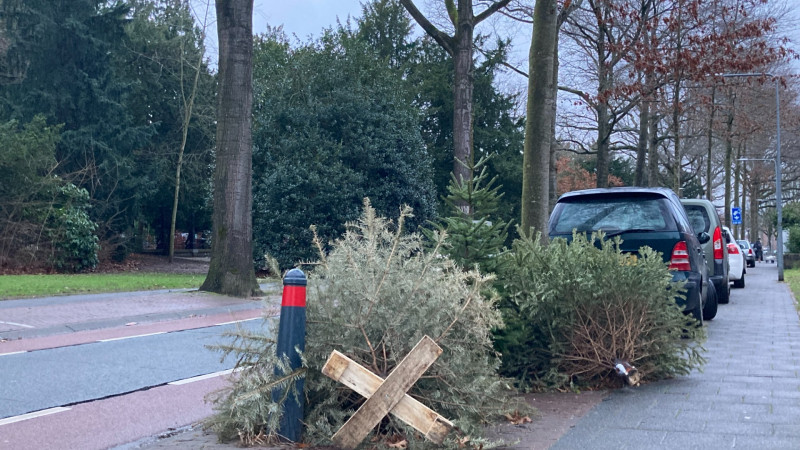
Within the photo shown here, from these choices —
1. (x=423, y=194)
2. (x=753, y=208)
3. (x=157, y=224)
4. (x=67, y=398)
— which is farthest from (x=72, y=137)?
(x=753, y=208)

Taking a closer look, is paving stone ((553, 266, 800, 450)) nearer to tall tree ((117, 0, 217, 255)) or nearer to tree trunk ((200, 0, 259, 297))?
tree trunk ((200, 0, 259, 297))

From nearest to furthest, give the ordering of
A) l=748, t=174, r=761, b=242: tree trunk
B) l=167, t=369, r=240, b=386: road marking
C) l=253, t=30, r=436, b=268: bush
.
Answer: l=167, t=369, r=240, b=386: road marking, l=253, t=30, r=436, b=268: bush, l=748, t=174, r=761, b=242: tree trunk

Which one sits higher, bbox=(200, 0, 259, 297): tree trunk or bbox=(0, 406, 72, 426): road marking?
bbox=(200, 0, 259, 297): tree trunk

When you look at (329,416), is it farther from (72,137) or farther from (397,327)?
(72,137)

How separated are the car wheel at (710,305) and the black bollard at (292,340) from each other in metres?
9.41

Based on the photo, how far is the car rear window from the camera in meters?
15.6

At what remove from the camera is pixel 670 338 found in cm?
693

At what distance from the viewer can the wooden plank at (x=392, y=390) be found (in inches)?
182

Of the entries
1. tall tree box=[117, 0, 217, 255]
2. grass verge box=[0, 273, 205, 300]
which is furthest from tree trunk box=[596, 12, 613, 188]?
tall tree box=[117, 0, 217, 255]

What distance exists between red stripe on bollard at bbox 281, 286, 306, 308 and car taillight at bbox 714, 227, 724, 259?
12.1 m

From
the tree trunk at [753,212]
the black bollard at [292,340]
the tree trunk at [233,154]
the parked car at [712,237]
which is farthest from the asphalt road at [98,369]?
the tree trunk at [753,212]

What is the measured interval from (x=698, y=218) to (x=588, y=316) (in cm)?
1002

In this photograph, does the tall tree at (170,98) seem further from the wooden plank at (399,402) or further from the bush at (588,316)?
the wooden plank at (399,402)

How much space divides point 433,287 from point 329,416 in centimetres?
103
